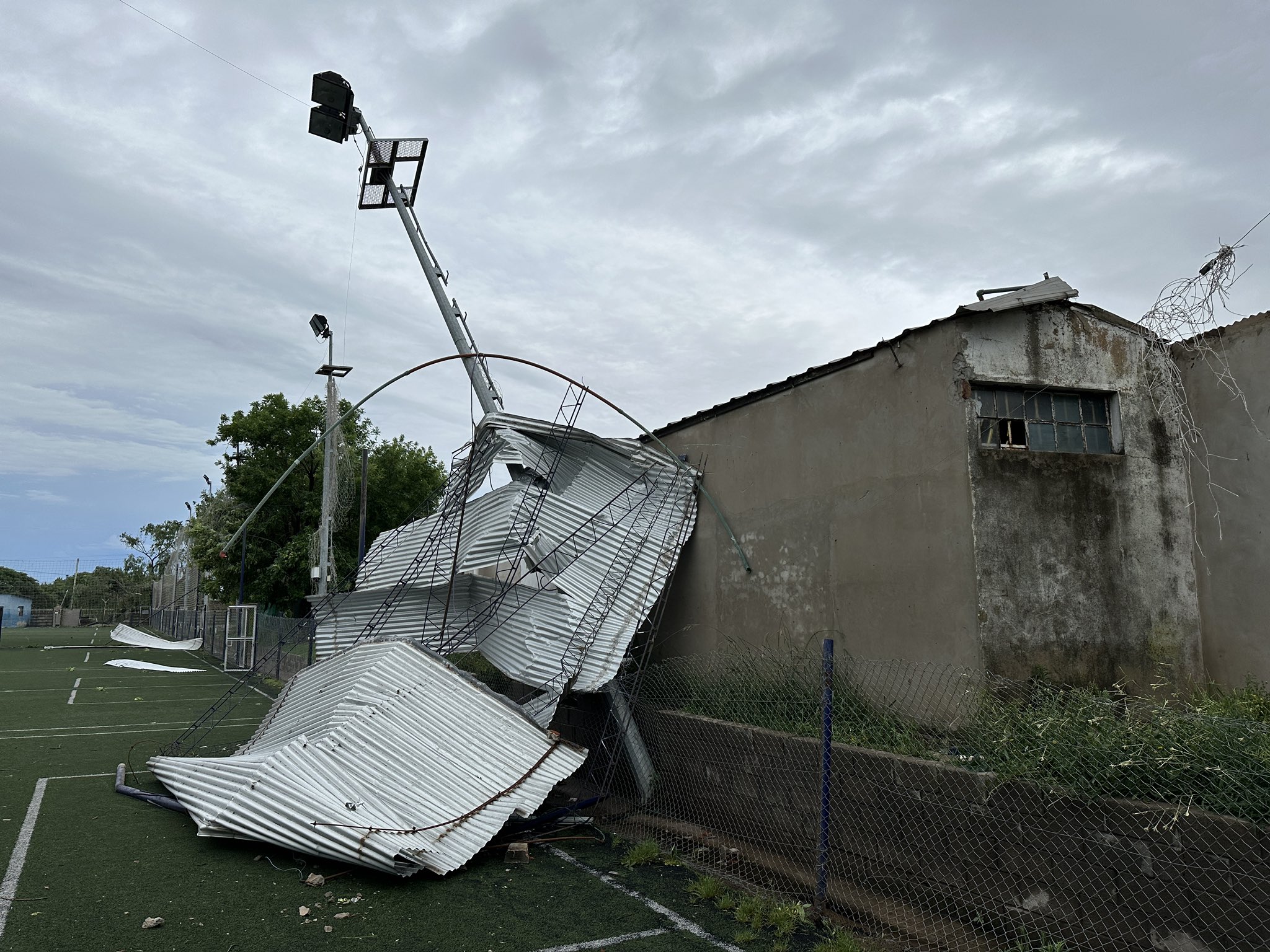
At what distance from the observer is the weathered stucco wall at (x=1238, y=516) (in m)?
7.58

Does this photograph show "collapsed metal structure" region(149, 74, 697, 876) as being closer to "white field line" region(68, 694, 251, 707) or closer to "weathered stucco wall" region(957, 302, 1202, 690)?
"weathered stucco wall" region(957, 302, 1202, 690)

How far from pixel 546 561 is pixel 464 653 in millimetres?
1512

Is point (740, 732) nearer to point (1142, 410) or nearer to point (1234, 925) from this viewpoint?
point (1234, 925)

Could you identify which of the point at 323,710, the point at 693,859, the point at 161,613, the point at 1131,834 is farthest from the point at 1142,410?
the point at 161,613

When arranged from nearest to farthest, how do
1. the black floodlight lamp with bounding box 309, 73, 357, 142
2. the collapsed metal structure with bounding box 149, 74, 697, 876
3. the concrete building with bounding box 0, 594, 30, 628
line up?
1. the collapsed metal structure with bounding box 149, 74, 697, 876
2. the black floodlight lamp with bounding box 309, 73, 357, 142
3. the concrete building with bounding box 0, 594, 30, 628

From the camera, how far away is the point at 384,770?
22.5 feet

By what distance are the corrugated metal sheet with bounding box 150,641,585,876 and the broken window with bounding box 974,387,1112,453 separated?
16.0 ft

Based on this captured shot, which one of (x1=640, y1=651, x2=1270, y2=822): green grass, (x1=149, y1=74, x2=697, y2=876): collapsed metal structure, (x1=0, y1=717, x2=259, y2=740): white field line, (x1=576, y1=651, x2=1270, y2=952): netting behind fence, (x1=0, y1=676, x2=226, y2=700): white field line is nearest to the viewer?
(x1=576, y1=651, x2=1270, y2=952): netting behind fence

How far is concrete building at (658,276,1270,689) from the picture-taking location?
7309 mm

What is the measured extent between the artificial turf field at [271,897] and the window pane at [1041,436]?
4.97 meters

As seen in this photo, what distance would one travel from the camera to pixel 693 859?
23.1 feet

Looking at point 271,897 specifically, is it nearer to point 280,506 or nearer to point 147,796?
point 147,796

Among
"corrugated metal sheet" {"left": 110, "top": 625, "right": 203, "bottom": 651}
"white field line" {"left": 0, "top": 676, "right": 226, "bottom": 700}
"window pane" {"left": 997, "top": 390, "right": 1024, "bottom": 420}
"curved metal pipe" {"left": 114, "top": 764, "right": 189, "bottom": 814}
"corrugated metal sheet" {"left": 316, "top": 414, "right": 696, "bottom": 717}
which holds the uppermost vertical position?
"window pane" {"left": 997, "top": 390, "right": 1024, "bottom": 420}

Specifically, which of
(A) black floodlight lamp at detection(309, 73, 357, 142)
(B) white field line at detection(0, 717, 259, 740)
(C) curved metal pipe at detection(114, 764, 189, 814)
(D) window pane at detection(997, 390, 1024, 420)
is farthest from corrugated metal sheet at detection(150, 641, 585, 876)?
→ (A) black floodlight lamp at detection(309, 73, 357, 142)
